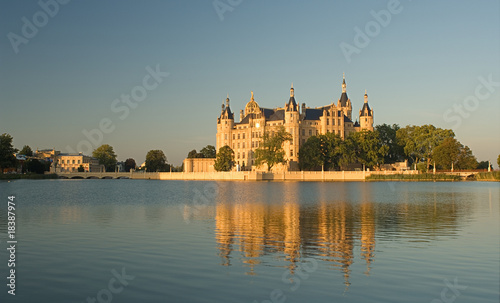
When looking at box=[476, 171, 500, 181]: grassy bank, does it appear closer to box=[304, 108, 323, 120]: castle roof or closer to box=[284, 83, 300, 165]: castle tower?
box=[284, 83, 300, 165]: castle tower

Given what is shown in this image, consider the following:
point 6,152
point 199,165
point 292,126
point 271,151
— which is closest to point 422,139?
point 292,126

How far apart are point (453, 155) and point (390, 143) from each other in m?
29.5

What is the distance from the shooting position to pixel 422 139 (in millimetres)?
128125

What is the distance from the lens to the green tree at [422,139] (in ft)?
413

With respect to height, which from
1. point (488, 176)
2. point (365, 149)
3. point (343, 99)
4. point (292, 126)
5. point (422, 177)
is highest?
point (343, 99)

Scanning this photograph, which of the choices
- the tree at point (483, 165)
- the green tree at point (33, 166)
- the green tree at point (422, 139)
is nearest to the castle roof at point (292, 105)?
the green tree at point (422, 139)

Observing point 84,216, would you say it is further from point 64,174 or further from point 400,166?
point 64,174

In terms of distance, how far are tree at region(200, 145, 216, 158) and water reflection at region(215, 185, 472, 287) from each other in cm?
13835

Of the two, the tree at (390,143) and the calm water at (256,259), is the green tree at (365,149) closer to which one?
the tree at (390,143)

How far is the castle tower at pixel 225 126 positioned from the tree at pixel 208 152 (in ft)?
54.5

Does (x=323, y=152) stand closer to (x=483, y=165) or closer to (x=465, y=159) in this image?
(x=465, y=159)

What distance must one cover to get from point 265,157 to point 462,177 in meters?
46.4

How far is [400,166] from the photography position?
130625 millimetres

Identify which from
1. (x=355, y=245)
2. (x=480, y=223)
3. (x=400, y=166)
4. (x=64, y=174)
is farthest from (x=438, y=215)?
(x=64, y=174)
